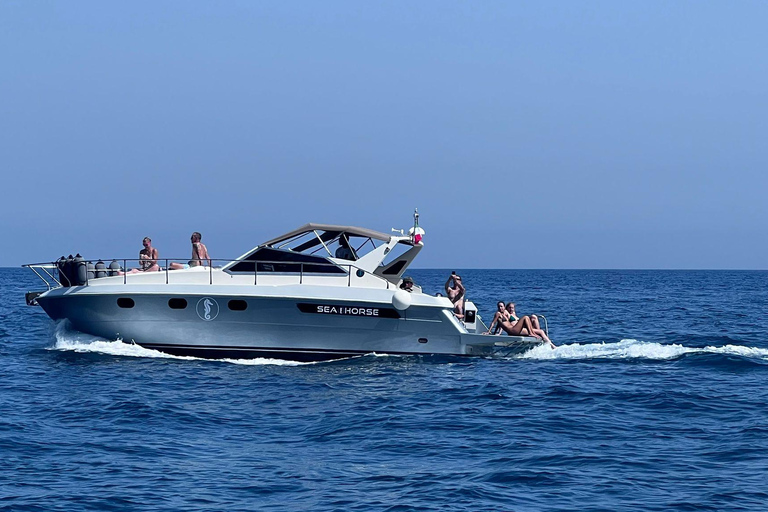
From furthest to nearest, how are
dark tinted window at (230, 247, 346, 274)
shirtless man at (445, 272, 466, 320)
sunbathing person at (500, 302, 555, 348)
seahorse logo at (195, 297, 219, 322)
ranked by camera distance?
shirtless man at (445, 272, 466, 320)
sunbathing person at (500, 302, 555, 348)
dark tinted window at (230, 247, 346, 274)
seahorse logo at (195, 297, 219, 322)

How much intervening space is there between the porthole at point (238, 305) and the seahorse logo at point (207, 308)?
263 millimetres

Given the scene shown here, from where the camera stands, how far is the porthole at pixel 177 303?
52.6 ft

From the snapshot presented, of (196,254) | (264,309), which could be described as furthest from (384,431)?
(196,254)

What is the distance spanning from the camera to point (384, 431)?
1111 centimetres

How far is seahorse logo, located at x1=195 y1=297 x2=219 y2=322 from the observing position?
52.5ft

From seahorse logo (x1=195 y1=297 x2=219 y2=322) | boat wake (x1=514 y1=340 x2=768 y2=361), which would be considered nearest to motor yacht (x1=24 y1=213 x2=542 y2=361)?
seahorse logo (x1=195 y1=297 x2=219 y2=322)

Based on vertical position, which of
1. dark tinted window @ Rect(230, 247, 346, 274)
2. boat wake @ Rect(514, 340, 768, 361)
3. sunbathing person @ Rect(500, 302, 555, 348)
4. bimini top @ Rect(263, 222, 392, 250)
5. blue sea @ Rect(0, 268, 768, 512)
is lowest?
blue sea @ Rect(0, 268, 768, 512)

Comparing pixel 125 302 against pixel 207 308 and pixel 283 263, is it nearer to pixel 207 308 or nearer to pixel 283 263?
pixel 207 308

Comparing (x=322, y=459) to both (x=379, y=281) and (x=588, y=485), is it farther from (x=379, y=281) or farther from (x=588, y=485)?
(x=379, y=281)

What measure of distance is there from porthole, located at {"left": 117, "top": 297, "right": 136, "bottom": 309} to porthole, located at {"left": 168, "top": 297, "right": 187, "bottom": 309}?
0.71m

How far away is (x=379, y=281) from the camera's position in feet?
54.2

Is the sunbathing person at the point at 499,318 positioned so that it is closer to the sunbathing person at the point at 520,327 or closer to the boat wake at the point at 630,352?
the sunbathing person at the point at 520,327

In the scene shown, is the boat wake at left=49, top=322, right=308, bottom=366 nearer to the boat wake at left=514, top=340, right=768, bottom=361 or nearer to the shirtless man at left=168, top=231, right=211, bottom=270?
the shirtless man at left=168, top=231, right=211, bottom=270

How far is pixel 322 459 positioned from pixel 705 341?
1673 cm
